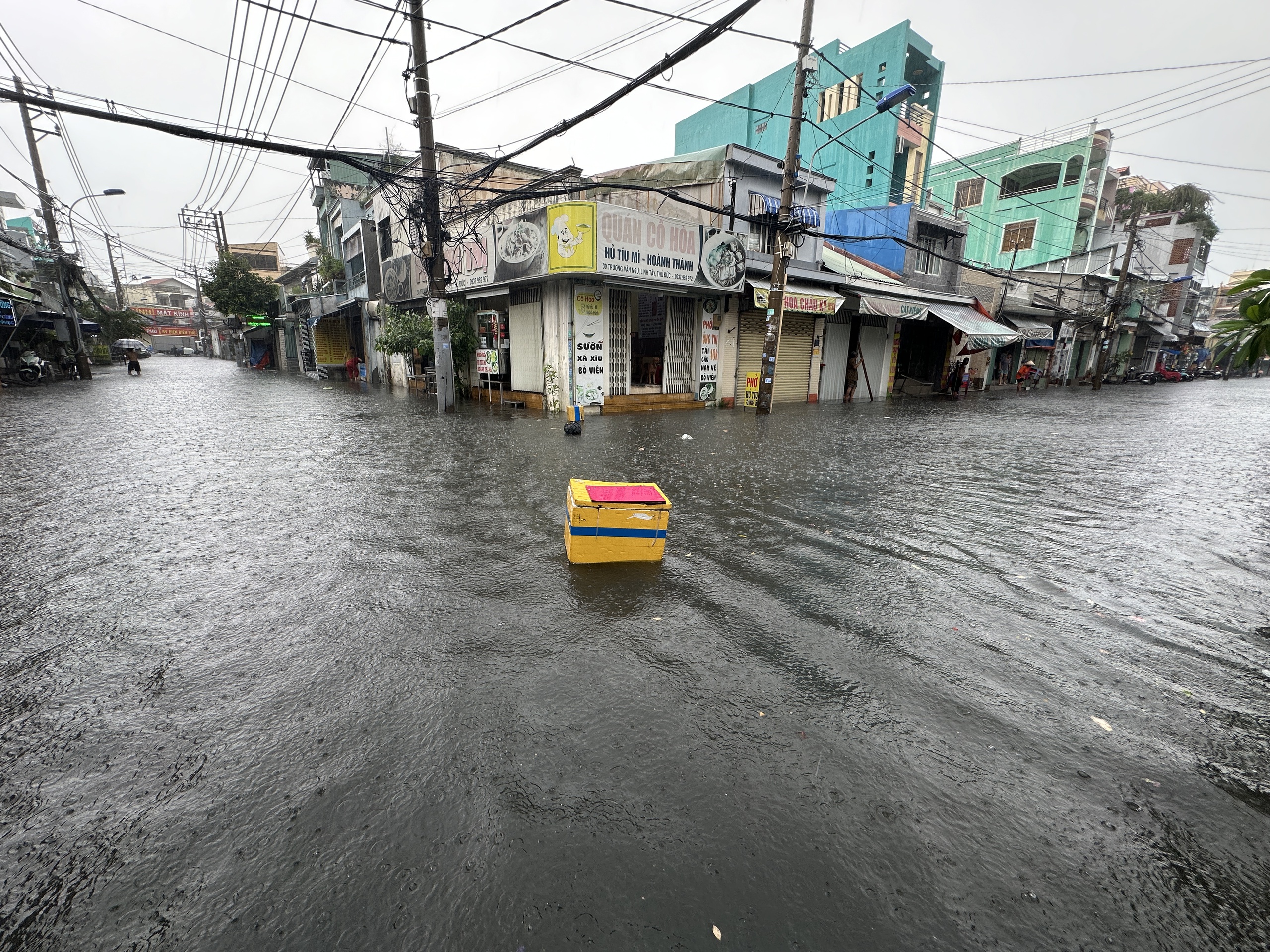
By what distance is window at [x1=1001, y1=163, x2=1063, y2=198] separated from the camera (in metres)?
30.8

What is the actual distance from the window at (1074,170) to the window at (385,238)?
120 feet

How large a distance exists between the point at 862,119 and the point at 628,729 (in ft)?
107

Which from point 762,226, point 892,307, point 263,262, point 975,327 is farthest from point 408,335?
point 263,262

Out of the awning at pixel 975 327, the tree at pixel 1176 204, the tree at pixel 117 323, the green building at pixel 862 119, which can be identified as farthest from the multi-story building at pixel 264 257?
the tree at pixel 1176 204

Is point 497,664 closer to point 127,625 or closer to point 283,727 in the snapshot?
point 283,727

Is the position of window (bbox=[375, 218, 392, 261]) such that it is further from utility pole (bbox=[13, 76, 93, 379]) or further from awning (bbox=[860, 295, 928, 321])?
awning (bbox=[860, 295, 928, 321])

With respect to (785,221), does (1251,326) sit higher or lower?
lower

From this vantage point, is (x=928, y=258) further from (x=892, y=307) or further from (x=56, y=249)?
(x=56, y=249)

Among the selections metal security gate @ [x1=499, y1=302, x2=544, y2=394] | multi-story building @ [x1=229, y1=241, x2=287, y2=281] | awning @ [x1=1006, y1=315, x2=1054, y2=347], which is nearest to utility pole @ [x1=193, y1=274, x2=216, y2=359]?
multi-story building @ [x1=229, y1=241, x2=287, y2=281]

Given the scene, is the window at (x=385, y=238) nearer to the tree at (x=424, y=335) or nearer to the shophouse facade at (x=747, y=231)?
the tree at (x=424, y=335)

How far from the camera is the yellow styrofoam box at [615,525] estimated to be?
3.95m

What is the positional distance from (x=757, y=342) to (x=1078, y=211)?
1133 inches

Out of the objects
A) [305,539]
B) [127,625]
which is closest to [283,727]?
[127,625]

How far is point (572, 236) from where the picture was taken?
1178 centimetres
